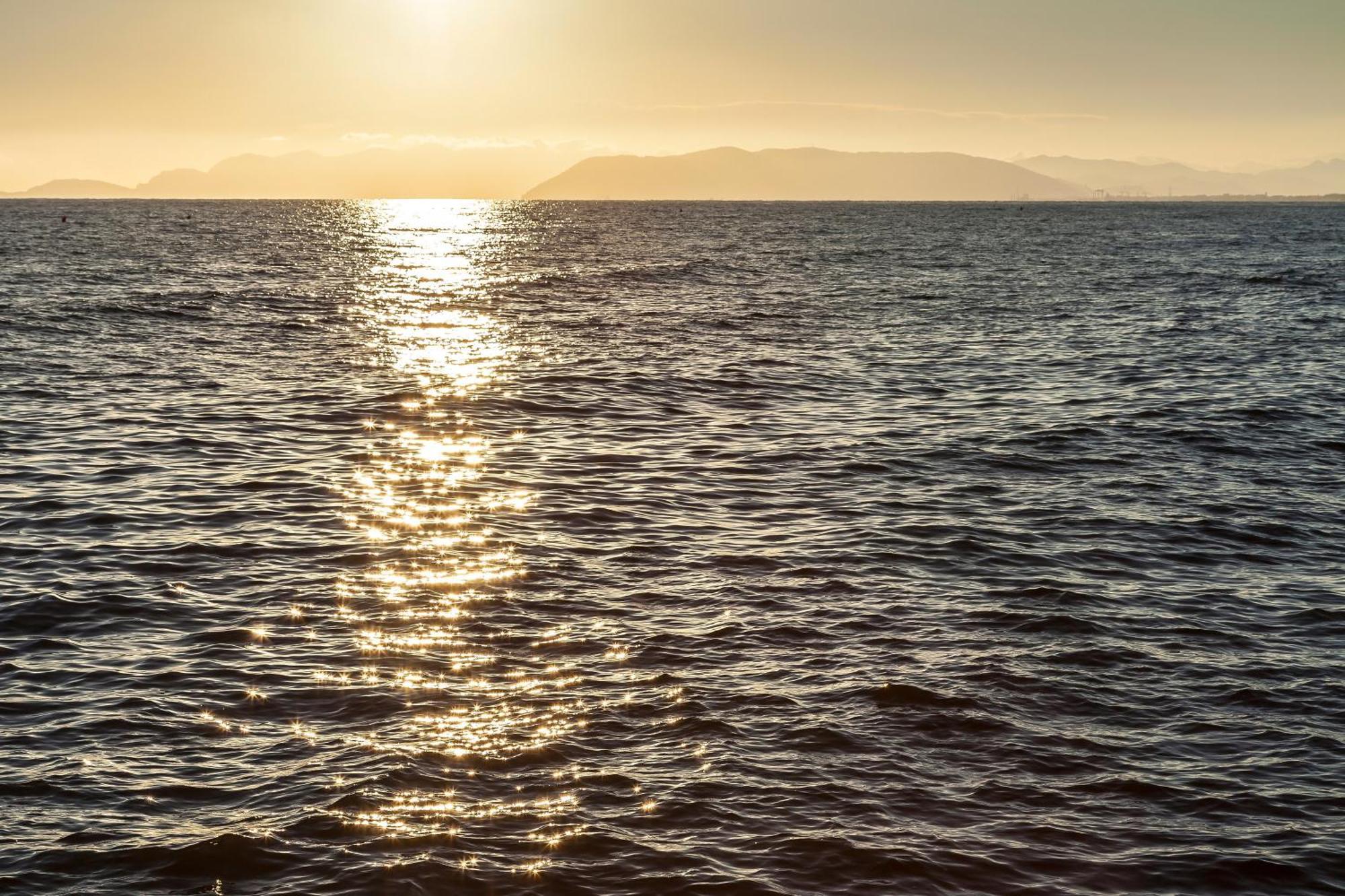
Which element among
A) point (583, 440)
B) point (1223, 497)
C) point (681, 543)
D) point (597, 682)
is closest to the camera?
point (597, 682)

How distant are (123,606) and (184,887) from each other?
8.27 meters

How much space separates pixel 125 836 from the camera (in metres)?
11.9

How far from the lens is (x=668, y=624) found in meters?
17.8

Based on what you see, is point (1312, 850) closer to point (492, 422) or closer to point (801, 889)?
point (801, 889)

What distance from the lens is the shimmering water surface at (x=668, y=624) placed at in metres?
12.0

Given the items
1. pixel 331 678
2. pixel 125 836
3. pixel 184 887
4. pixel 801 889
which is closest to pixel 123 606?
pixel 331 678

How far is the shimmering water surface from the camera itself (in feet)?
39.3

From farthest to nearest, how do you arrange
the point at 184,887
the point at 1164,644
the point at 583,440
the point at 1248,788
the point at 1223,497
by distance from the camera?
the point at 583,440
the point at 1223,497
the point at 1164,644
the point at 1248,788
the point at 184,887

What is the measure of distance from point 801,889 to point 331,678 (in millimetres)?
7351

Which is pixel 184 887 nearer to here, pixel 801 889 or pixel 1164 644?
pixel 801 889

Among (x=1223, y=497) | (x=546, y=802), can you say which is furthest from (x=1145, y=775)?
(x=1223, y=497)

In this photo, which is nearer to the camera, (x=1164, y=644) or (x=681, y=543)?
(x=1164, y=644)

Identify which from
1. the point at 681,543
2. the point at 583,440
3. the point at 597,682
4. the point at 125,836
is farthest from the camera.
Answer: the point at 583,440

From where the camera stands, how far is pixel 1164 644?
1722 cm
